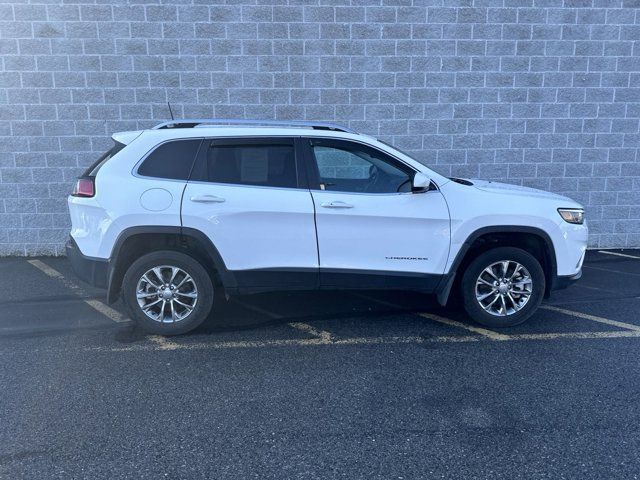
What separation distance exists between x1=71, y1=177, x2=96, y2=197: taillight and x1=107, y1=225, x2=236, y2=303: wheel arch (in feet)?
1.57

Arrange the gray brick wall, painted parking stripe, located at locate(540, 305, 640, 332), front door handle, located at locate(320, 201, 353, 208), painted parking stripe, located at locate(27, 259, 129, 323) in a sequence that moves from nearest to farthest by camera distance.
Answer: front door handle, located at locate(320, 201, 353, 208) < painted parking stripe, located at locate(540, 305, 640, 332) < painted parking stripe, located at locate(27, 259, 129, 323) < the gray brick wall

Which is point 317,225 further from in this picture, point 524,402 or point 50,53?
point 50,53

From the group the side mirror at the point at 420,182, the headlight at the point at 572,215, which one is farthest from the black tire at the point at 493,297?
the side mirror at the point at 420,182

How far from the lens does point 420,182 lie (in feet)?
16.9

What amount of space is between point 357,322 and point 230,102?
156 inches

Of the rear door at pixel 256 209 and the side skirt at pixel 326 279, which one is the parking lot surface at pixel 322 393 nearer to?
the side skirt at pixel 326 279

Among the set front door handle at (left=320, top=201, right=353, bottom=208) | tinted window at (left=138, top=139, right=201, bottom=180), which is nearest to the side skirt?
front door handle at (left=320, top=201, right=353, bottom=208)

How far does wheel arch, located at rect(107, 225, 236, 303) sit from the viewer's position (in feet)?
16.8

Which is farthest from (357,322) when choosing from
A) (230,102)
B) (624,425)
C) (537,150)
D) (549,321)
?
(537,150)

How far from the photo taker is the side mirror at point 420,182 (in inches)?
203

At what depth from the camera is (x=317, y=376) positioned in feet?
14.8

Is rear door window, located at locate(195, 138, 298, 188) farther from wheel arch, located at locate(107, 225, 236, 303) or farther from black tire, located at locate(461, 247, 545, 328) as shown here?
black tire, located at locate(461, 247, 545, 328)

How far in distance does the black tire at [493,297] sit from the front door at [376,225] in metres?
0.30

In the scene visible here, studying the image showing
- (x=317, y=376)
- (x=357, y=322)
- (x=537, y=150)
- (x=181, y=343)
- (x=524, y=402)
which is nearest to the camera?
(x=524, y=402)
